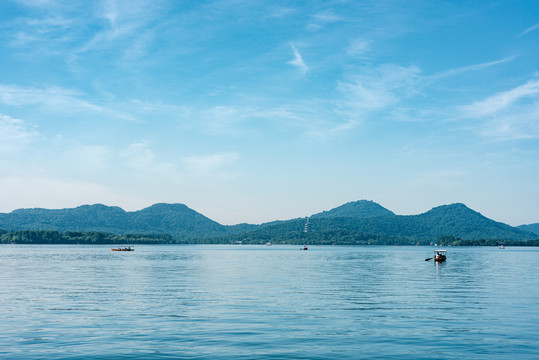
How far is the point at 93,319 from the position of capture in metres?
42.1

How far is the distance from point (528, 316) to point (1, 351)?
41.6 metres

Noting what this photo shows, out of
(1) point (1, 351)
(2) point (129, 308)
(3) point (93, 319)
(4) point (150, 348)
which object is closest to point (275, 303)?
(2) point (129, 308)

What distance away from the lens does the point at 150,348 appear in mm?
31891

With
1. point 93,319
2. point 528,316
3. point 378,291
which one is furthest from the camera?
point 378,291

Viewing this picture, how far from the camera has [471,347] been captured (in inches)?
1303

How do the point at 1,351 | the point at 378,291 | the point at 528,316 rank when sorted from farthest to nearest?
1. the point at 378,291
2. the point at 528,316
3. the point at 1,351

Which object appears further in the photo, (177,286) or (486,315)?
(177,286)

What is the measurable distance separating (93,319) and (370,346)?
75.0 feet

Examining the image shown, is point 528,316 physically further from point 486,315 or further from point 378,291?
point 378,291

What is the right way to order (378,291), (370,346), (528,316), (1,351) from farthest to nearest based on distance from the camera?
(378,291), (528,316), (370,346), (1,351)

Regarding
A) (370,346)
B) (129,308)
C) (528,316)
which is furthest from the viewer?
(129,308)

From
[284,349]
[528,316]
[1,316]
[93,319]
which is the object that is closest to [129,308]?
[93,319]

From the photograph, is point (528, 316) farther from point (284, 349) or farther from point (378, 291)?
→ point (284, 349)

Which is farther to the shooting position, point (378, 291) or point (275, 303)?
point (378, 291)
